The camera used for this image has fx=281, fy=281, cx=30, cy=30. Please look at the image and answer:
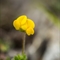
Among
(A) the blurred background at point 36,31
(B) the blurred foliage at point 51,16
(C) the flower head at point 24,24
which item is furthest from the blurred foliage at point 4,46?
(C) the flower head at point 24,24

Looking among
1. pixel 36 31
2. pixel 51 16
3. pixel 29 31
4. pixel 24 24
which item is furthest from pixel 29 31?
pixel 51 16

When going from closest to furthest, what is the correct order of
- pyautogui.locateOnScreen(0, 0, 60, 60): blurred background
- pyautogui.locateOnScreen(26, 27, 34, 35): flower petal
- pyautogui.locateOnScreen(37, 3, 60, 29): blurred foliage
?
pyautogui.locateOnScreen(26, 27, 34, 35): flower petal → pyautogui.locateOnScreen(0, 0, 60, 60): blurred background → pyautogui.locateOnScreen(37, 3, 60, 29): blurred foliage

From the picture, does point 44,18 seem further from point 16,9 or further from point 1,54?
point 1,54

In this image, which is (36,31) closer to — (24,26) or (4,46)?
(4,46)

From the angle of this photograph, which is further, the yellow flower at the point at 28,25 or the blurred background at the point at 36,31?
the blurred background at the point at 36,31

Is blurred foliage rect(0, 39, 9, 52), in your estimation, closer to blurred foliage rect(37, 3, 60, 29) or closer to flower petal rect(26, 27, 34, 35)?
blurred foliage rect(37, 3, 60, 29)

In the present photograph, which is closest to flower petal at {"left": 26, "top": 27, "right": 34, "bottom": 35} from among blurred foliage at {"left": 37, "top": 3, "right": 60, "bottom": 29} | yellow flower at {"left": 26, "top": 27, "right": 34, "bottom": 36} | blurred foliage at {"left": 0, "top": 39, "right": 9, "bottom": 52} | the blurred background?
yellow flower at {"left": 26, "top": 27, "right": 34, "bottom": 36}

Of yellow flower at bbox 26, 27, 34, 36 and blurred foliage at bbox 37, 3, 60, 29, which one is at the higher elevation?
blurred foliage at bbox 37, 3, 60, 29

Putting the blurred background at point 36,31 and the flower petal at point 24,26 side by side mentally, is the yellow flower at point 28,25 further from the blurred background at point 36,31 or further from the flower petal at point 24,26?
the blurred background at point 36,31

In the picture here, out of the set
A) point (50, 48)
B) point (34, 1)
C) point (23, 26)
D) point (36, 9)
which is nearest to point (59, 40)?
point (50, 48)
